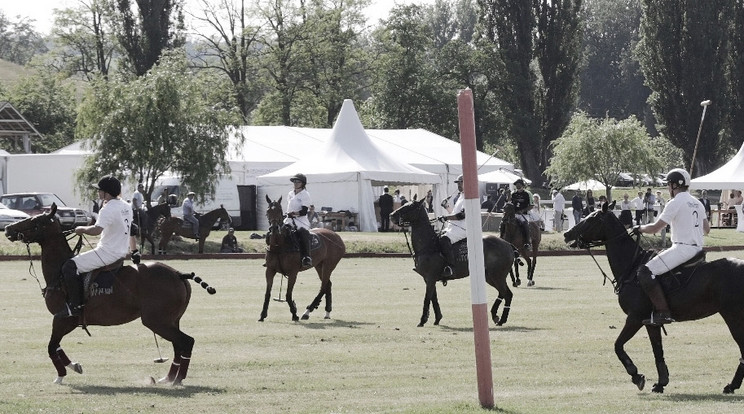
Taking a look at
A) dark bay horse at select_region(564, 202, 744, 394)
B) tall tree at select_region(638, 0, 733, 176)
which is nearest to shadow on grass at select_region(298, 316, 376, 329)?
dark bay horse at select_region(564, 202, 744, 394)

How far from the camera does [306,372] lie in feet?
48.9

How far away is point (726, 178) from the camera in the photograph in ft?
194

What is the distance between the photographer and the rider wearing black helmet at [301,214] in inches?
856

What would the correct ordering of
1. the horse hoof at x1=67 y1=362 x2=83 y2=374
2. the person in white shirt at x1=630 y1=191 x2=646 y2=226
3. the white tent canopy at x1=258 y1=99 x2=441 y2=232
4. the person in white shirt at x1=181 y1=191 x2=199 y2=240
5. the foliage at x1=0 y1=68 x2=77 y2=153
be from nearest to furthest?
the horse hoof at x1=67 y1=362 x2=83 y2=374 < the person in white shirt at x1=181 y1=191 x2=199 y2=240 < the white tent canopy at x1=258 y1=99 x2=441 y2=232 < the person in white shirt at x1=630 y1=191 x2=646 y2=226 < the foliage at x1=0 y1=68 x2=77 y2=153

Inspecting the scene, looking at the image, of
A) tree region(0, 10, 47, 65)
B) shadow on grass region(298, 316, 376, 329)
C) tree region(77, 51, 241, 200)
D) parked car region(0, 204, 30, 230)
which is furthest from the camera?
tree region(0, 10, 47, 65)

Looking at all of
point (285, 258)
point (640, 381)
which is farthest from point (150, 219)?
point (640, 381)

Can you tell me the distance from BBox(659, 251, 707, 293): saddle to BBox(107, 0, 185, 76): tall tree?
6544 cm

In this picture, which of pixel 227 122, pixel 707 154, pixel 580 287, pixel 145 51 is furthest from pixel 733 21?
pixel 580 287

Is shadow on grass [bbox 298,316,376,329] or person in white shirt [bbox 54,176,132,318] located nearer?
person in white shirt [bbox 54,176,132,318]

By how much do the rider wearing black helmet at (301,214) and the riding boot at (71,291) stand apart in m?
7.71

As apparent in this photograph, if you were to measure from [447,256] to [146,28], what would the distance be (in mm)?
58936

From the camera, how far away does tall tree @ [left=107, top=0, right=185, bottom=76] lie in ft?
252

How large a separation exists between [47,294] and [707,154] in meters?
69.8

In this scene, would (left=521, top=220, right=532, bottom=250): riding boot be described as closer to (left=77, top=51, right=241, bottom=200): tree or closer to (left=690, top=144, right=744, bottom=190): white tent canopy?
(left=77, top=51, right=241, bottom=200): tree
